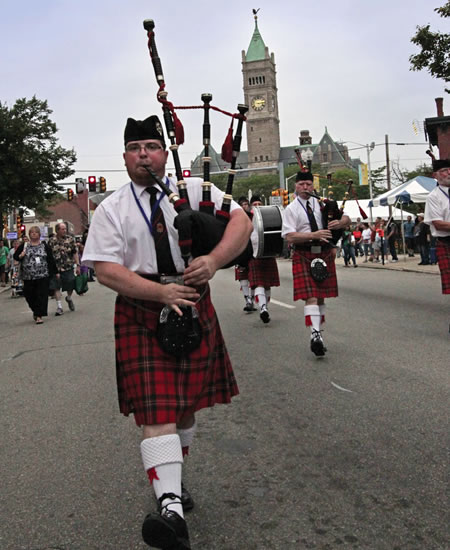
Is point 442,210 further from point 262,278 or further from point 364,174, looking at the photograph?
point 364,174

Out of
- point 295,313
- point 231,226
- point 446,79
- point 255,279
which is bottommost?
point 295,313

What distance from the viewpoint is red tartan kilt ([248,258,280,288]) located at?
8722mm

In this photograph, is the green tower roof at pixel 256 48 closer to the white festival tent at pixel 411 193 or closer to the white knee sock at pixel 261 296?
the white festival tent at pixel 411 193

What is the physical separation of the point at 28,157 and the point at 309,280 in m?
24.4

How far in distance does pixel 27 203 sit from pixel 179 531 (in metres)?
28.8

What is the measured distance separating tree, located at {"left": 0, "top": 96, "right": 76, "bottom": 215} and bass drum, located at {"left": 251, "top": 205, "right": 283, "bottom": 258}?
22.4m

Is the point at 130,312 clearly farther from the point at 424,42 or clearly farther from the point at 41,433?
the point at 424,42

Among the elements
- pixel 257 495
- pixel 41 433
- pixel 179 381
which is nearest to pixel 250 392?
pixel 41 433

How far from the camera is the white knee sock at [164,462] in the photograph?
2307 mm

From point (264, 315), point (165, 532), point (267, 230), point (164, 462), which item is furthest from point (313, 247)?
Answer: point (165, 532)

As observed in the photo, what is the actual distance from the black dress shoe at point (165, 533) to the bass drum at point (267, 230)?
5607 millimetres

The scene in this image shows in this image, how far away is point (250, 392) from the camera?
5.04 metres

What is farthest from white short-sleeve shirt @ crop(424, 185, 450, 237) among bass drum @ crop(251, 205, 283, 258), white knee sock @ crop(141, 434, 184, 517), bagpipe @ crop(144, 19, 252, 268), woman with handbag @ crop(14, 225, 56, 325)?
woman with handbag @ crop(14, 225, 56, 325)

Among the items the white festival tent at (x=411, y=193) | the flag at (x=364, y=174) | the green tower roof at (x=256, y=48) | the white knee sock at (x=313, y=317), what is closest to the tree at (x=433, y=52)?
the white festival tent at (x=411, y=193)
